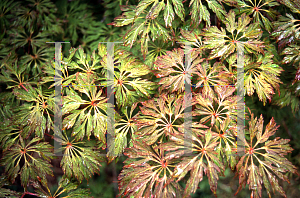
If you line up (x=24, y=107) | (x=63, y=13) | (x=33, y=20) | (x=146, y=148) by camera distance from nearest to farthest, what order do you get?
(x=146, y=148) → (x=24, y=107) → (x=33, y=20) → (x=63, y=13)

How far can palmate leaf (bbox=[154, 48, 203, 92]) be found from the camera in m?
0.87

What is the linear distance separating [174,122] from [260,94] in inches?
14.2

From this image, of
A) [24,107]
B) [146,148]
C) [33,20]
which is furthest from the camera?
[33,20]

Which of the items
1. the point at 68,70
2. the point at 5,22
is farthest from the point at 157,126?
the point at 5,22

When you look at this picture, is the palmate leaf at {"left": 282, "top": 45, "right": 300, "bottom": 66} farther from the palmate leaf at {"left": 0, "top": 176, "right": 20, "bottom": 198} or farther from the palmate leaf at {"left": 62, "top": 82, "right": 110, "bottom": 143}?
the palmate leaf at {"left": 0, "top": 176, "right": 20, "bottom": 198}

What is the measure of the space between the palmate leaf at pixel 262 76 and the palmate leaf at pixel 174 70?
0.22m

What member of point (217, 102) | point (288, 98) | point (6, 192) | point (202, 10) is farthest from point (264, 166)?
point (6, 192)

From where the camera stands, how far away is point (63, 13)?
4.72ft

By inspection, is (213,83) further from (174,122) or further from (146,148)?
(146,148)

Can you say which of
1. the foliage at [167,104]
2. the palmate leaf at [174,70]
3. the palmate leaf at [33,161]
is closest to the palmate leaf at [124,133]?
the foliage at [167,104]

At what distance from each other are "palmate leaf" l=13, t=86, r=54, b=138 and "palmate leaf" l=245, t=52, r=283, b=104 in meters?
0.84

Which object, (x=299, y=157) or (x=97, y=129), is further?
(x=299, y=157)

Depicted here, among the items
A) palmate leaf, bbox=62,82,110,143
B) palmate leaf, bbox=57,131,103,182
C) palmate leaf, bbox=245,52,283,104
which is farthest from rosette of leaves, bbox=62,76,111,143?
palmate leaf, bbox=245,52,283,104

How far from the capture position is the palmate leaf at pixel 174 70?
0.87 metres
